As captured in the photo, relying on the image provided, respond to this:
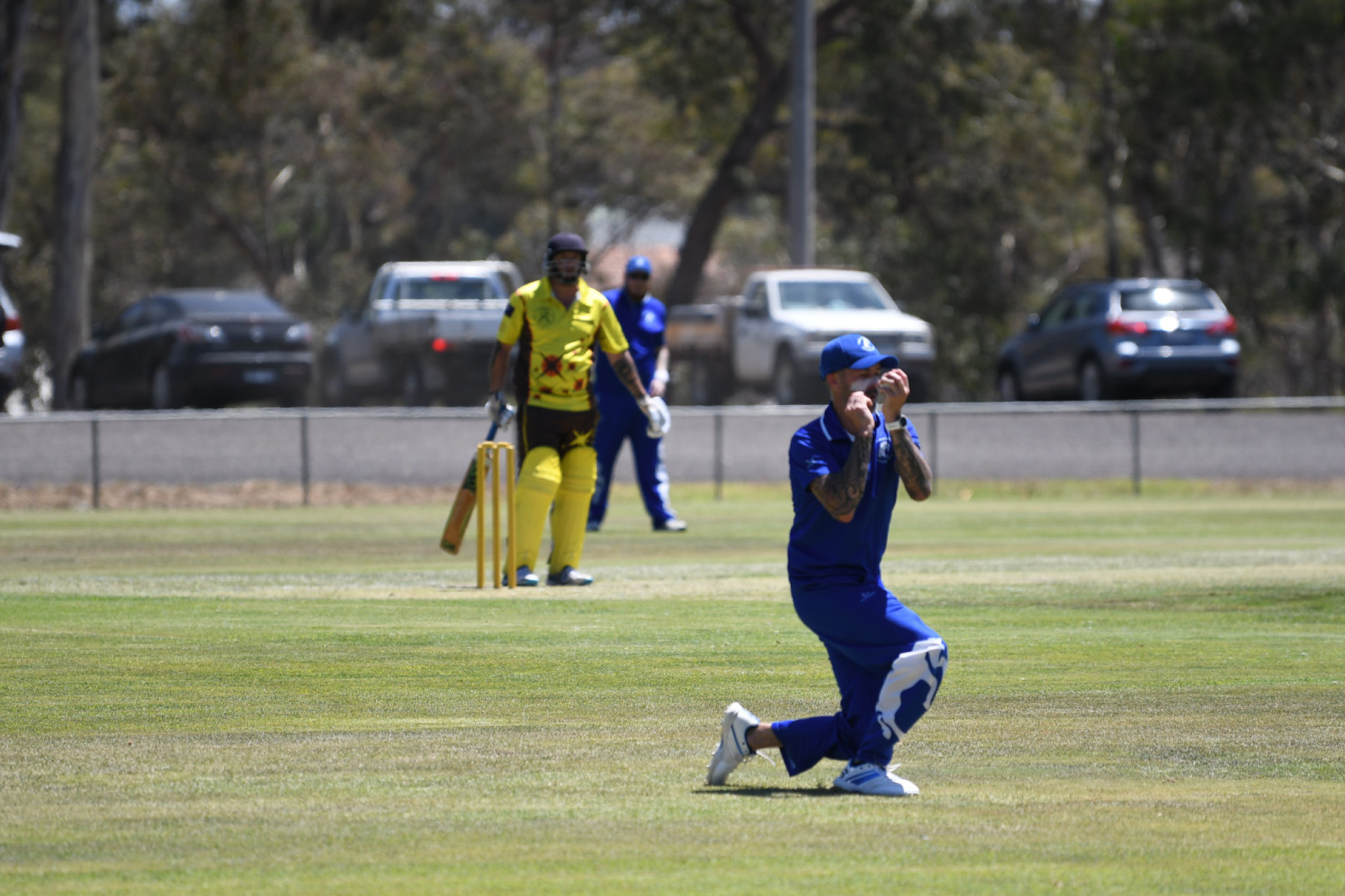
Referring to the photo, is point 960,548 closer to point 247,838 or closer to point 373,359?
point 247,838

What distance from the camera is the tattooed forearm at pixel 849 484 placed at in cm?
639

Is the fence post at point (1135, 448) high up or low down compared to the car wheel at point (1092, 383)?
down

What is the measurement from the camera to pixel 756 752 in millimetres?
6785

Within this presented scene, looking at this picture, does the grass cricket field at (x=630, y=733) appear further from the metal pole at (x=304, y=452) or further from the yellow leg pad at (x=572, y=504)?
the metal pole at (x=304, y=452)

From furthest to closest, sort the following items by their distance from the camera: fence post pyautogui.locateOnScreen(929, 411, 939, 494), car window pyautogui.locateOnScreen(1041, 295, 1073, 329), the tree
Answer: the tree
car window pyautogui.locateOnScreen(1041, 295, 1073, 329)
fence post pyautogui.locateOnScreen(929, 411, 939, 494)

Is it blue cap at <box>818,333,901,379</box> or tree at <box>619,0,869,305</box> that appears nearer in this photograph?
blue cap at <box>818,333,901,379</box>

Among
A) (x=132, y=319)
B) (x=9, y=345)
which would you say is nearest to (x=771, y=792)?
(x=9, y=345)

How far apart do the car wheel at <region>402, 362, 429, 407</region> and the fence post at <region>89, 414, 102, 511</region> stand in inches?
239

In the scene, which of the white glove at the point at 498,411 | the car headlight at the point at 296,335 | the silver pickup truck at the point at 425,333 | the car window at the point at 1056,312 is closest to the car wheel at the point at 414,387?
the silver pickup truck at the point at 425,333

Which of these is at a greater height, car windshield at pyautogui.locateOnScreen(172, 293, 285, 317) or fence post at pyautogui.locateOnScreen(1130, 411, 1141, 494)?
car windshield at pyautogui.locateOnScreen(172, 293, 285, 317)

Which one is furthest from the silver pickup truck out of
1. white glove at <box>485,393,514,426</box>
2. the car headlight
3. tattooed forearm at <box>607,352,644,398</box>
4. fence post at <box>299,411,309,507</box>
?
white glove at <box>485,393,514,426</box>

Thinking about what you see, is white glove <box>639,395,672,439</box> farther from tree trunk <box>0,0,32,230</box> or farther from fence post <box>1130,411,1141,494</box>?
tree trunk <box>0,0,32,230</box>

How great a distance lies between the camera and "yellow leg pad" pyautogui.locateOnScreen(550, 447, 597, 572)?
1262 cm

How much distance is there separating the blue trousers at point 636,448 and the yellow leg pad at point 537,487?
432cm
